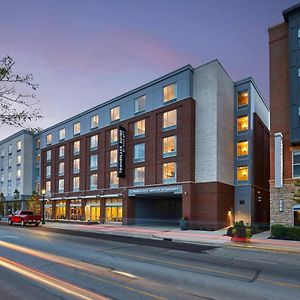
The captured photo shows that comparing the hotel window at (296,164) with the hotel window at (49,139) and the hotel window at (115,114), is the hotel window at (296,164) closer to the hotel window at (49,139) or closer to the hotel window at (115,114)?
the hotel window at (115,114)

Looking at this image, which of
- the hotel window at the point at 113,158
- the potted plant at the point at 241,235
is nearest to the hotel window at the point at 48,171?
the hotel window at the point at 113,158

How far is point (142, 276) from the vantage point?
11.4 meters

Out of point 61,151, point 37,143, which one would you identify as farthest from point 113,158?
point 37,143

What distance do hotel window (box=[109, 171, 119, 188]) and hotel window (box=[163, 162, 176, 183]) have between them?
29.3ft

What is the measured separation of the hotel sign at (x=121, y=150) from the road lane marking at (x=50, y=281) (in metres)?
31.5

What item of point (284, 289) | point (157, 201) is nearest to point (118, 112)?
point (157, 201)

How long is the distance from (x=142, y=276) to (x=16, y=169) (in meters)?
70.1

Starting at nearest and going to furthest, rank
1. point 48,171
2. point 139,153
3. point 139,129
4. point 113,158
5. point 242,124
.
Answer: point 242,124, point 139,153, point 139,129, point 113,158, point 48,171

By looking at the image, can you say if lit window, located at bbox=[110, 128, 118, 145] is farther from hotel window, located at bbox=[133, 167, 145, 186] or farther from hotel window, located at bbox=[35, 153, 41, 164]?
hotel window, located at bbox=[35, 153, 41, 164]

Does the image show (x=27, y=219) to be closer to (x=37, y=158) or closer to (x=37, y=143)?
(x=37, y=158)

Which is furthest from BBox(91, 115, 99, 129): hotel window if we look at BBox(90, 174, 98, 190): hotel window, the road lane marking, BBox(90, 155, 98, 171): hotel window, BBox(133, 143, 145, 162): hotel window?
the road lane marking

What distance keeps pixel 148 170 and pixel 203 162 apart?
7635 millimetres

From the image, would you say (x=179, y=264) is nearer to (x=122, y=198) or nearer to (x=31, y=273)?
(x=31, y=273)

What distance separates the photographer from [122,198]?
4647 centimetres
